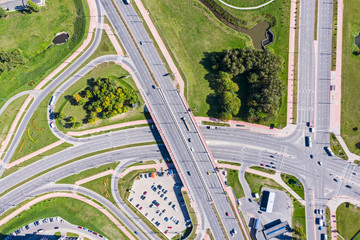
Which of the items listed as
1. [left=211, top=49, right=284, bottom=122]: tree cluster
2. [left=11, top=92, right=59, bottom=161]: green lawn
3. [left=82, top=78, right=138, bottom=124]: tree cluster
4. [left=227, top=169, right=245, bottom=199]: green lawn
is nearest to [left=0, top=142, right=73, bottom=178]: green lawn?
[left=11, top=92, right=59, bottom=161]: green lawn

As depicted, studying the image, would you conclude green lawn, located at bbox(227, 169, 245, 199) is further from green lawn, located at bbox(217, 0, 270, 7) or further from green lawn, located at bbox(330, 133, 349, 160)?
green lawn, located at bbox(217, 0, 270, 7)

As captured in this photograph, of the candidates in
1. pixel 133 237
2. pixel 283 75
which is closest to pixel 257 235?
pixel 133 237

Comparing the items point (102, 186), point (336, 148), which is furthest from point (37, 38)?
point (336, 148)

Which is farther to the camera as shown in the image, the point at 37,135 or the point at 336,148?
the point at 37,135

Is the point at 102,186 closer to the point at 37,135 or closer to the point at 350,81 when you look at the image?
the point at 37,135

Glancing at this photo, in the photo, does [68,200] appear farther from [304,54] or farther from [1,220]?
[304,54]
